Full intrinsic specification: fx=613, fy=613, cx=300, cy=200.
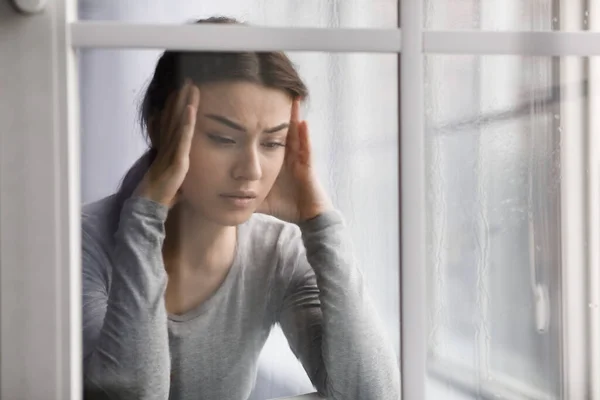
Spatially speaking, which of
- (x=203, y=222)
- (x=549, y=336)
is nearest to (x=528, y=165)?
(x=549, y=336)

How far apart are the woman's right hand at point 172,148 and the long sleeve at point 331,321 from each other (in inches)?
8.2

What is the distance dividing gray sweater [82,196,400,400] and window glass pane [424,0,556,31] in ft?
1.22

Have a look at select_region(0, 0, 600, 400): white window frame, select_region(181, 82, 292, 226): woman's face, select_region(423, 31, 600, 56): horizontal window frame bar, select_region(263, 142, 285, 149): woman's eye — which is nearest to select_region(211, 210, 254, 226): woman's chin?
select_region(181, 82, 292, 226): woman's face

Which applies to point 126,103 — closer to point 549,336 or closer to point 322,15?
point 322,15

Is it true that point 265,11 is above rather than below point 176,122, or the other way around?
above

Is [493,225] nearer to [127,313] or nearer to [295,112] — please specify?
[295,112]

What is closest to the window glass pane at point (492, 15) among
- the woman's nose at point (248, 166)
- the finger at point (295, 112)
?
the finger at point (295, 112)

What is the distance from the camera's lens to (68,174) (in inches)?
34.3

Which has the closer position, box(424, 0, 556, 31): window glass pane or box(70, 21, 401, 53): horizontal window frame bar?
box(70, 21, 401, 53): horizontal window frame bar

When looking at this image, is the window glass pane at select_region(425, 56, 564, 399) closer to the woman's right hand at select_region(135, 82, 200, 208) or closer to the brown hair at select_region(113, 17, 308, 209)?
the brown hair at select_region(113, 17, 308, 209)

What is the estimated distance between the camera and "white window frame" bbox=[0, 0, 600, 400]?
33.8 inches

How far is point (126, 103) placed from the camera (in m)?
0.91

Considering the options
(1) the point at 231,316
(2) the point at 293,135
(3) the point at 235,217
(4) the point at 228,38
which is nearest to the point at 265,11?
(4) the point at 228,38

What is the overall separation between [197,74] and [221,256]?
0.28m
